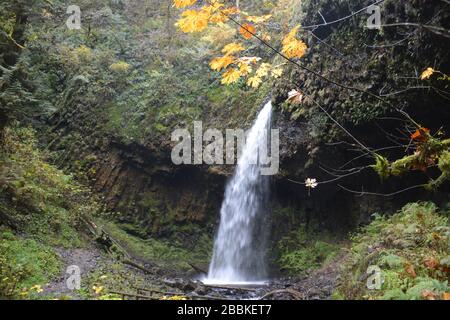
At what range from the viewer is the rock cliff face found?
30.7ft

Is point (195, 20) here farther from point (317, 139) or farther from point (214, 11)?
point (317, 139)

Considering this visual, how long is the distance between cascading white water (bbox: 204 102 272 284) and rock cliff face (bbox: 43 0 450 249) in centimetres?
50

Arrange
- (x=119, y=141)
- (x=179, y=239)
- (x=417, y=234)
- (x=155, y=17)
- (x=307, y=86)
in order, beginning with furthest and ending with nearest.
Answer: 1. (x=155, y=17)
2. (x=119, y=141)
3. (x=179, y=239)
4. (x=307, y=86)
5. (x=417, y=234)

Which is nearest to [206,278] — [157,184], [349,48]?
[157,184]

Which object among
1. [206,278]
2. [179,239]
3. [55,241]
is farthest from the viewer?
[179,239]

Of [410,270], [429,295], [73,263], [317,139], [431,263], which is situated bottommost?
[73,263]

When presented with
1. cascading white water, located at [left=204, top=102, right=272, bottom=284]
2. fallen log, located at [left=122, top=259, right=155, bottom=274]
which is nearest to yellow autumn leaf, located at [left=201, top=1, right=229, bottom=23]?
fallen log, located at [left=122, top=259, right=155, bottom=274]

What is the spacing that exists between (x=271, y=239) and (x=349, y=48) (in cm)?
652

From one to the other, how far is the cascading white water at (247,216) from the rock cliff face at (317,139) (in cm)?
50

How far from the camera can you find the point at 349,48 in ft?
35.5

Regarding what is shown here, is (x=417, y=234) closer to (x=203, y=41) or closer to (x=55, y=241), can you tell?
(x=55, y=241)

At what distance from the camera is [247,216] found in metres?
13.7

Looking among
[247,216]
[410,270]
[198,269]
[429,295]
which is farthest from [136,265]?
[429,295]

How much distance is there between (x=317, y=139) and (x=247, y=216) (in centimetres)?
366
